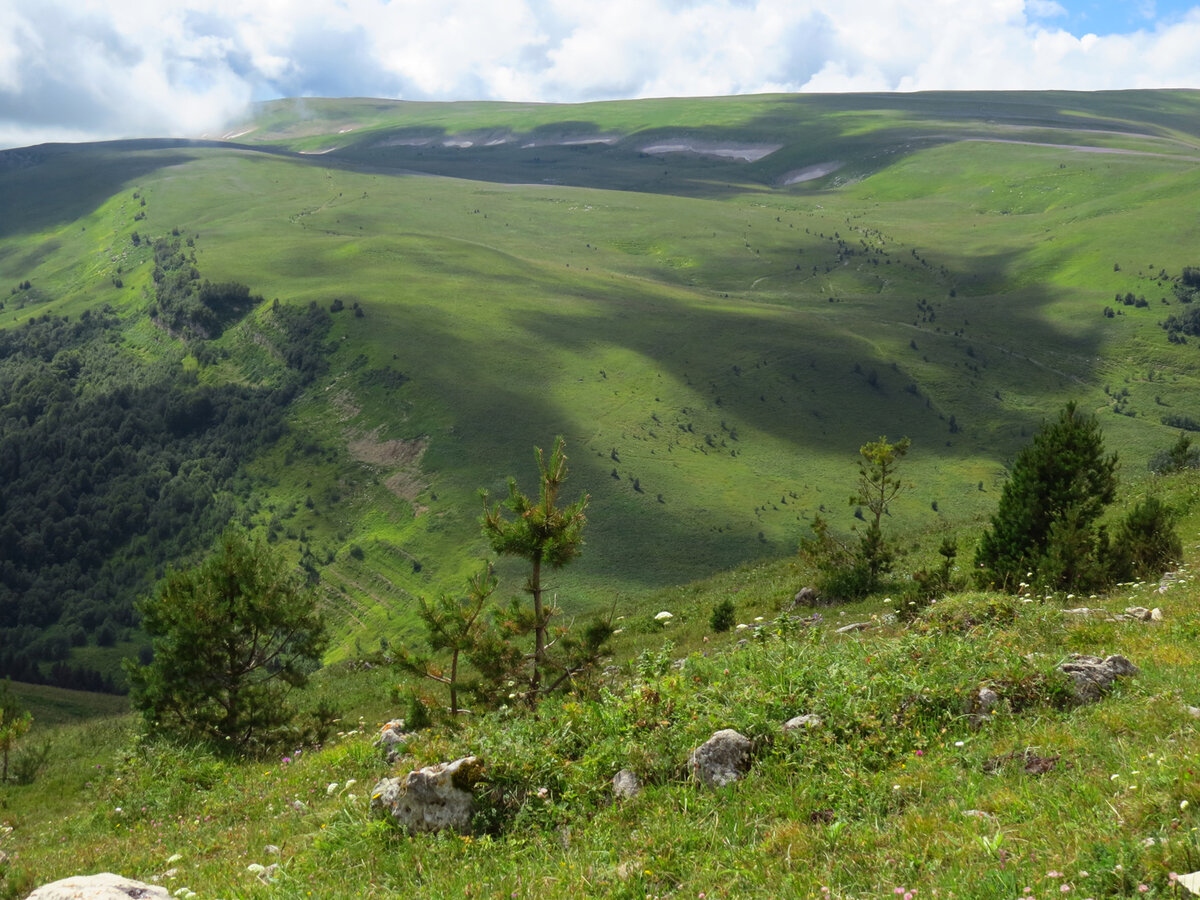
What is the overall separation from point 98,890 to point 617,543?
2816 inches

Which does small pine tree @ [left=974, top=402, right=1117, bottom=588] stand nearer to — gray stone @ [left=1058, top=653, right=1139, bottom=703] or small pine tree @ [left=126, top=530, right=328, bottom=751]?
gray stone @ [left=1058, top=653, right=1139, bottom=703]

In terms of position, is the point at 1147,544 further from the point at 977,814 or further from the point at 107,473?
the point at 107,473

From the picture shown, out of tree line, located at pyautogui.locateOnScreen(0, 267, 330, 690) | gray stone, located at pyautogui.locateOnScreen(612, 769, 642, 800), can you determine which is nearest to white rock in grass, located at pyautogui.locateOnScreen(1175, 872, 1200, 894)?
gray stone, located at pyautogui.locateOnScreen(612, 769, 642, 800)

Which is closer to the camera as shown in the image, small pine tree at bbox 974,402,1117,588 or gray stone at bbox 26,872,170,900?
gray stone at bbox 26,872,170,900

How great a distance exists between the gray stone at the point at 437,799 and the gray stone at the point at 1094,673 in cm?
549

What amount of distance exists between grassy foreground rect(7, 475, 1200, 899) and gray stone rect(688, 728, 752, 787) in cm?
18

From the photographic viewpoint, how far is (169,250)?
170m

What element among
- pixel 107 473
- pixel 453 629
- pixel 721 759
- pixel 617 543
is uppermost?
pixel 721 759

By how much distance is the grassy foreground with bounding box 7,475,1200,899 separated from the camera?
5223 millimetres

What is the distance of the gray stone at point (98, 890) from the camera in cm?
623

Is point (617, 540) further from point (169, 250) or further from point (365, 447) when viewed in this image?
point (169, 250)

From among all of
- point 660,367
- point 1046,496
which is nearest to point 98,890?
point 1046,496

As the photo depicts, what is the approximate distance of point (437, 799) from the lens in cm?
749

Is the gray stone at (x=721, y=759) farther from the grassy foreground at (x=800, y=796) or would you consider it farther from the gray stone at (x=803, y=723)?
the gray stone at (x=803, y=723)
